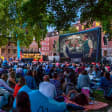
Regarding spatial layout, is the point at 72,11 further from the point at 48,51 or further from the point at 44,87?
the point at 48,51

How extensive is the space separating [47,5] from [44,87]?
304cm

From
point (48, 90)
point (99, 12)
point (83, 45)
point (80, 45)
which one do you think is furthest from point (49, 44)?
point (48, 90)

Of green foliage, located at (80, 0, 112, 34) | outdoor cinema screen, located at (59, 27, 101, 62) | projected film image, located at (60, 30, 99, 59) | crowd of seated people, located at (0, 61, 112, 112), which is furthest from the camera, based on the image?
projected film image, located at (60, 30, 99, 59)

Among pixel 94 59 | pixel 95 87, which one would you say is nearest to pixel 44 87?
pixel 95 87

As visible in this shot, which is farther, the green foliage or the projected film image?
the projected film image

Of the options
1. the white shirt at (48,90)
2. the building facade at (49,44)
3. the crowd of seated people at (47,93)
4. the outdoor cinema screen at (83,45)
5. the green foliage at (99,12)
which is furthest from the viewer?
the building facade at (49,44)

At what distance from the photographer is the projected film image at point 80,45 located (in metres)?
23.4

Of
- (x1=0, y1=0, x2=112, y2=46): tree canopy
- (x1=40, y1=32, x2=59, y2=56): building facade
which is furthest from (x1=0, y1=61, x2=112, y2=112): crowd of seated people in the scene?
(x1=40, y1=32, x2=59, y2=56): building facade

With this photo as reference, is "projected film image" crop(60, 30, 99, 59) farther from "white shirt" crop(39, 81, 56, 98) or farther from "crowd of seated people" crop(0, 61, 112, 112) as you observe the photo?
"white shirt" crop(39, 81, 56, 98)

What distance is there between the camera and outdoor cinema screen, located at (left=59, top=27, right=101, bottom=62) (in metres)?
22.8

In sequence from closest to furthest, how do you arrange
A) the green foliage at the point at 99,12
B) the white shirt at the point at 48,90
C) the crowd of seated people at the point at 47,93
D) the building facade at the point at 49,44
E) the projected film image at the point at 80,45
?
1. the crowd of seated people at the point at 47,93
2. the green foliage at the point at 99,12
3. the white shirt at the point at 48,90
4. the projected film image at the point at 80,45
5. the building facade at the point at 49,44

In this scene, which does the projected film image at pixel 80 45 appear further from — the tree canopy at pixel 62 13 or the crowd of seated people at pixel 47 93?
the tree canopy at pixel 62 13

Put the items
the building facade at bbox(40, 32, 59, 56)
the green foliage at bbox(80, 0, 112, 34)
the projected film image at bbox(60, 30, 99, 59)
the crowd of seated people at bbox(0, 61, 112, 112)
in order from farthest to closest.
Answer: the building facade at bbox(40, 32, 59, 56) < the projected film image at bbox(60, 30, 99, 59) < the green foliage at bbox(80, 0, 112, 34) < the crowd of seated people at bbox(0, 61, 112, 112)

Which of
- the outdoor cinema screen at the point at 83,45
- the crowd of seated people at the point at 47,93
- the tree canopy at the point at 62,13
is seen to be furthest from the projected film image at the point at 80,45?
the tree canopy at the point at 62,13
